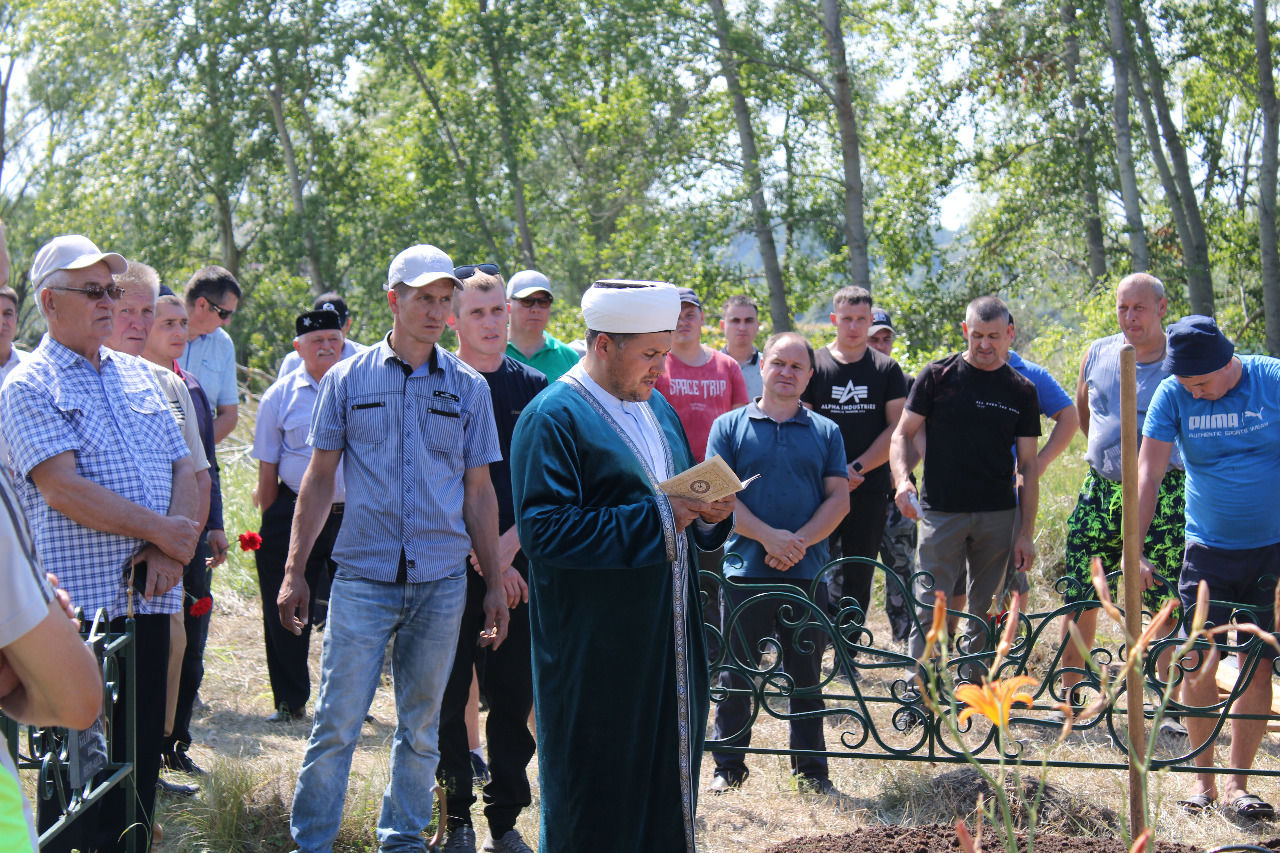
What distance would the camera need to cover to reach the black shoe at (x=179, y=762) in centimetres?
500

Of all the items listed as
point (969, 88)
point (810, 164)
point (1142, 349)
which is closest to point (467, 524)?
point (1142, 349)

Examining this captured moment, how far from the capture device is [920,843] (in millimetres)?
3771

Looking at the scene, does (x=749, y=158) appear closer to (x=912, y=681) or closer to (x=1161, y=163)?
(x=1161, y=163)

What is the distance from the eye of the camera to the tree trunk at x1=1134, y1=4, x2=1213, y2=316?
59.2ft

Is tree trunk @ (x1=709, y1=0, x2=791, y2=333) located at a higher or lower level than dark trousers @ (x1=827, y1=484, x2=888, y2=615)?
higher

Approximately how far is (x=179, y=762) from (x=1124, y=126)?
15.2m

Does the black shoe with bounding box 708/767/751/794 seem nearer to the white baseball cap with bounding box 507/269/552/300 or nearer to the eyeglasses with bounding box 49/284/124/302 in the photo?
the white baseball cap with bounding box 507/269/552/300

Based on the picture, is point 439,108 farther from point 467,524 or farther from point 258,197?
point 467,524

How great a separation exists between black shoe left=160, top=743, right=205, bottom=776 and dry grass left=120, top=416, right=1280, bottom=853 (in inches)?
5.5

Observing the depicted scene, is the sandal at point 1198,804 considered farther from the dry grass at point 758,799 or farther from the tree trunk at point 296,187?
the tree trunk at point 296,187

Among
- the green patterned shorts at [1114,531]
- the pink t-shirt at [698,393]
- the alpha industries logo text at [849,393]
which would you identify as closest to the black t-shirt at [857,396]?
the alpha industries logo text at [849,393]

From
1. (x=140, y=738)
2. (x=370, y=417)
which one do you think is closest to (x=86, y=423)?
(x=370, y=417)

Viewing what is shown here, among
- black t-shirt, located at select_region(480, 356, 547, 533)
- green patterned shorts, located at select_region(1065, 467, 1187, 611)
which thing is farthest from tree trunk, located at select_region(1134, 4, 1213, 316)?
black t-shirt, located at select_region(480, 356, 547, 533)

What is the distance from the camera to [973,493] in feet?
20.0
